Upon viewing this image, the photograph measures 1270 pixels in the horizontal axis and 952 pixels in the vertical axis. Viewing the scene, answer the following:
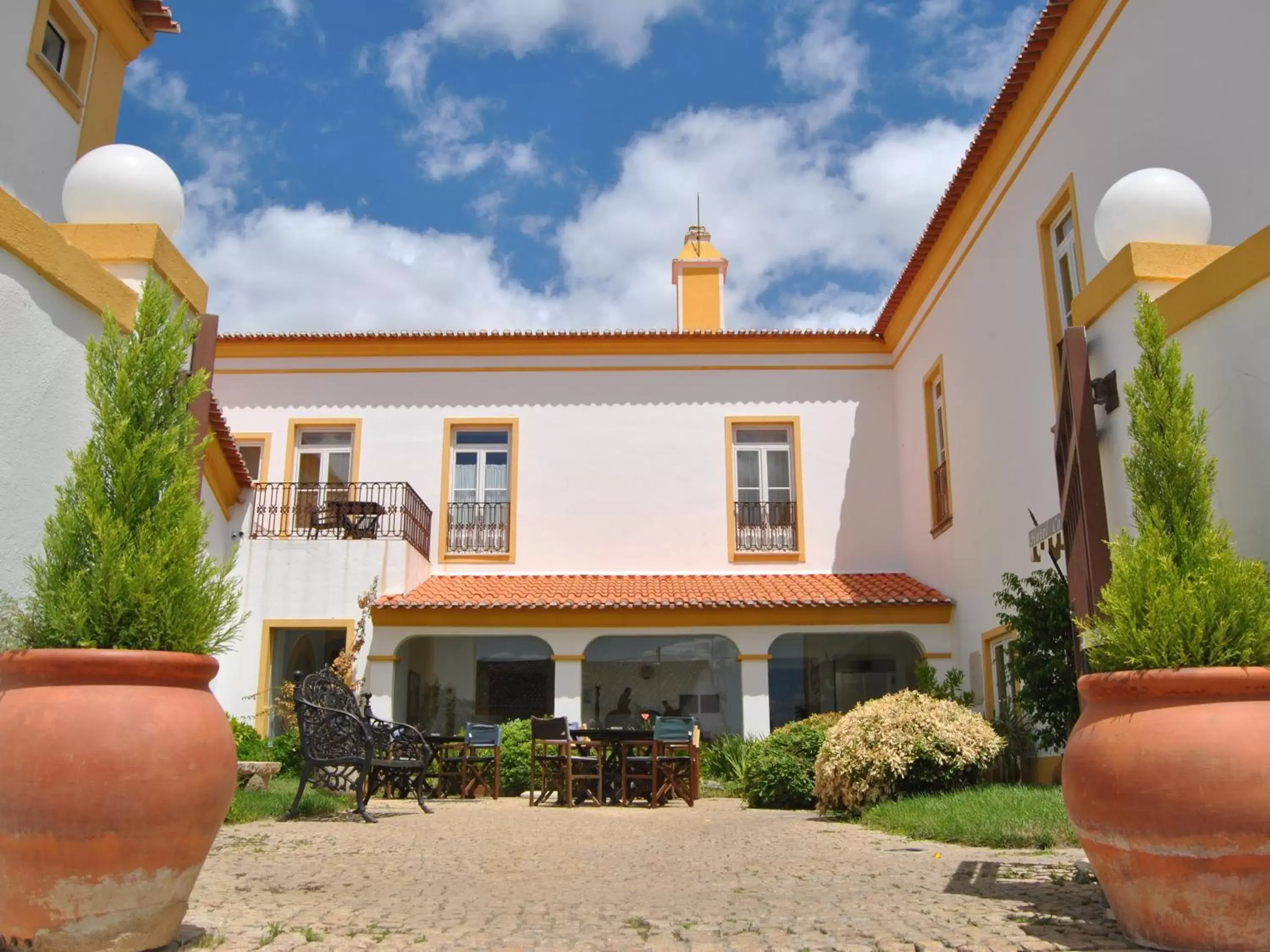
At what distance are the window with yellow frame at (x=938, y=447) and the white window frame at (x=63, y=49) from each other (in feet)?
36.6

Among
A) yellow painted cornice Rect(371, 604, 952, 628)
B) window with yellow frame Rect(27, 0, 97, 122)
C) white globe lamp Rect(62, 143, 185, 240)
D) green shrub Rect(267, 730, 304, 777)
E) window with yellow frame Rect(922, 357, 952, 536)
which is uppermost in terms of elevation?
window with yellow frame Rect(27, 0, 97, 122)

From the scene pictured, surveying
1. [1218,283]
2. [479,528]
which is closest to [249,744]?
[479,528]

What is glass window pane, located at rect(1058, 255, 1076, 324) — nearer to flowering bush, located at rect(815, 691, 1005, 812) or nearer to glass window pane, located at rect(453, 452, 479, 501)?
flowering bush, located at rect(815, 691, 1005, 812)

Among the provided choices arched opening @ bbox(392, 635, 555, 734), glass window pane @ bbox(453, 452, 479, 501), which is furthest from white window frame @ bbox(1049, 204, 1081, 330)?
arched opening @ bbox(392, 635, 555, 734)

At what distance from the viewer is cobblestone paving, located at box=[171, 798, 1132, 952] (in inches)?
164

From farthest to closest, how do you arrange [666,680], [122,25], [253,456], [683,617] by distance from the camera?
[666,680] < [253,456] < [683,617] < [122,25]

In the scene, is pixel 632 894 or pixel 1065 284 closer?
pixel 632 894

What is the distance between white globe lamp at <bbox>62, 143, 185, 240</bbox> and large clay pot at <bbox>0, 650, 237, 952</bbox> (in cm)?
249

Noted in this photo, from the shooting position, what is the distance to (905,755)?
9.74 m

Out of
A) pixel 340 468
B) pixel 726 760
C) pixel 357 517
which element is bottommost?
pixel 726 760

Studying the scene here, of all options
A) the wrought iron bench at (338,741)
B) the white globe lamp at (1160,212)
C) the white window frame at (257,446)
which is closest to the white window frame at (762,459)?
the white window frame at (257,446)

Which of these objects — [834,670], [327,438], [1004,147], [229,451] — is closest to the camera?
[229,451]

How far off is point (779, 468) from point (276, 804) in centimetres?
1114

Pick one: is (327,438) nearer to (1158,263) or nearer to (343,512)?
(343,512)
